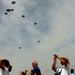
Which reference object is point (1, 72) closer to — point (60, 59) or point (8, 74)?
point (8, 74)

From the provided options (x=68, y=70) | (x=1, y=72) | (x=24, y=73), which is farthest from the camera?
(x=24, y=73)

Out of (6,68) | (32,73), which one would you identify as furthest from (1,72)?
(32,73)

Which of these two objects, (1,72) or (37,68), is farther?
(37,68)

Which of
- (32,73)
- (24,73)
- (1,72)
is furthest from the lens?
(24,73)

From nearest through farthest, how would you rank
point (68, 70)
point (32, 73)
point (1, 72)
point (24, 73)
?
point (1, 72)
point (68, 70)
point (32, 73)
point (24, 73)

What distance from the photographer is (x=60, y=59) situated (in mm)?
15461

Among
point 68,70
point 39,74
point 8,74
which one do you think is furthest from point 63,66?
point 8,74

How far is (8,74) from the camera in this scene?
15320 mm

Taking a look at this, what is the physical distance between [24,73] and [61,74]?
3092 millimetres

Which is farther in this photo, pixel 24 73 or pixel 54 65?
pixel 24 73

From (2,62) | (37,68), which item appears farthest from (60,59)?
(2,62)

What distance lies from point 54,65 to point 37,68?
4.62ft

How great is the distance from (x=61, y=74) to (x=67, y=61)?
2.61ft

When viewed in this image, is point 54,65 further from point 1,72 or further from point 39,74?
point 1,72
